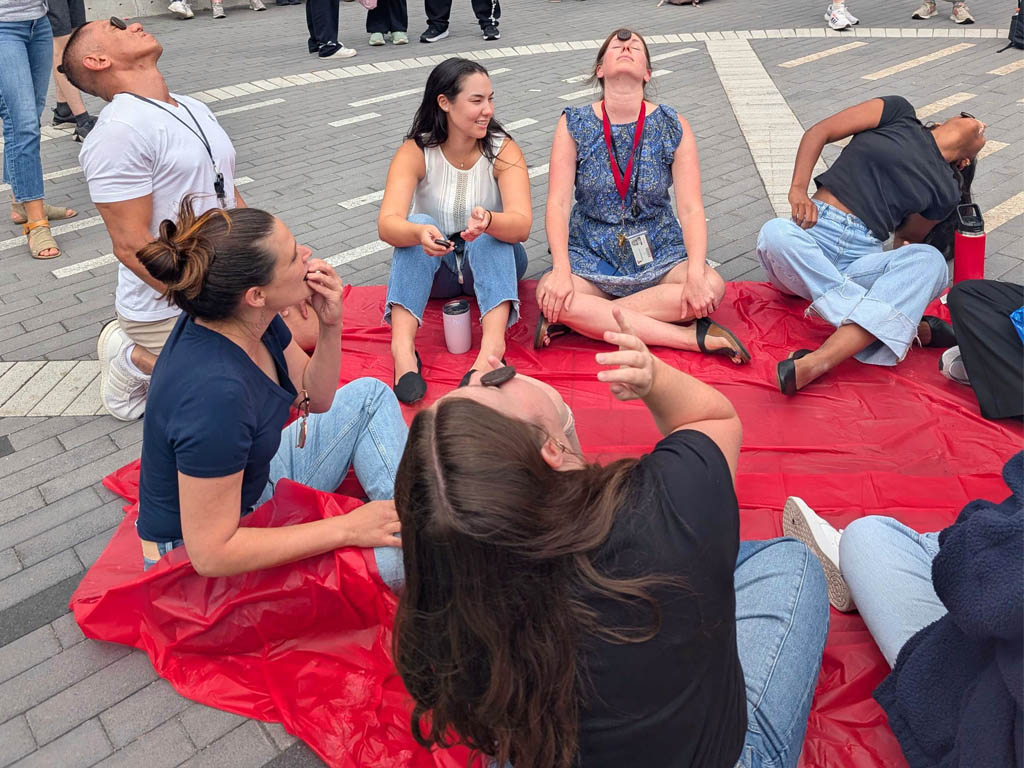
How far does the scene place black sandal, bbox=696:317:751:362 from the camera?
364 cm

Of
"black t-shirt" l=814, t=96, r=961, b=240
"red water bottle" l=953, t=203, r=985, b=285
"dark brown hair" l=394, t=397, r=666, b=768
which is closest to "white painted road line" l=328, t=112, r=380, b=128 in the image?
"black t-shirt" l=814, t=96, r=961, b=240

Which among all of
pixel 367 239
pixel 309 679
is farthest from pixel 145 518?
pixel 367 239

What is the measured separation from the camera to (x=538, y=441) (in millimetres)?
1490

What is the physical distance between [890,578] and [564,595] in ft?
3.94

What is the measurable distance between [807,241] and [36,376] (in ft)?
11.2

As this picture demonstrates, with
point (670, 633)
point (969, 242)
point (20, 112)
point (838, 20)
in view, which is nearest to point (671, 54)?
point (838, 20)

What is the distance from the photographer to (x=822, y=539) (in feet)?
Answer: 8.50

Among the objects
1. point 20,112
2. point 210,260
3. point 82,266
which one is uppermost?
point 210,260

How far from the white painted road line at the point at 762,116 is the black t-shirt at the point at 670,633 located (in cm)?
404

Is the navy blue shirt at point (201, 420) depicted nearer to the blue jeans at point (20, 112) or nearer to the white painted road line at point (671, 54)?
the blue jeans at point (20, 112)

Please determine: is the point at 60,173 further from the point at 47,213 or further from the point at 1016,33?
the point at 1016,33

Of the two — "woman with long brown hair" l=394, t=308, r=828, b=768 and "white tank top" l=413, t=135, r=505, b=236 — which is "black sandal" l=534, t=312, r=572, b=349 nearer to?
"white tank top" l=413, t=135, r=505, b=236

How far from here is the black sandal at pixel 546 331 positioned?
3.84 meters

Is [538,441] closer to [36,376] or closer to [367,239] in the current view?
[36,376]
